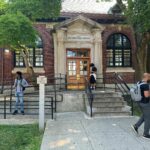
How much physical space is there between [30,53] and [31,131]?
12981 millimetres

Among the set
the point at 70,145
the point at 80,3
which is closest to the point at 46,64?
the point at 80,3

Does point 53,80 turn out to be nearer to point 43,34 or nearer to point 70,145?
point 43,34

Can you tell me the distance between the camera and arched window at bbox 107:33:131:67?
24.9 meters

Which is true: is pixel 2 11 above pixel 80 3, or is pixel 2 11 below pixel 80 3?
below

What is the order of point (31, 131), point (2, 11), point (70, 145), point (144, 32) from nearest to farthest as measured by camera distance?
point (70, 145) < point (31, 131) < point (144, 32) < point (2, 11)

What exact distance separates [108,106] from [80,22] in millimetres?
9458

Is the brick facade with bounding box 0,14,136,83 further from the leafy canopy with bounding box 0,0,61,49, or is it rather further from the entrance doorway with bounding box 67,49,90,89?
the leafy canopy with bounding box 0,0,61,49

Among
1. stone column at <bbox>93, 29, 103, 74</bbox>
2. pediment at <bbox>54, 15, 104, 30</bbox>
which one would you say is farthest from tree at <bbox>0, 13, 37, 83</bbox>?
stone column at <bbox>93, 29, 103, 74</bbox>

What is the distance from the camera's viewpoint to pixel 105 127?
39.3 ft

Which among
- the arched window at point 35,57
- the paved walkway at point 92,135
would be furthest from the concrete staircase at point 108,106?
the arched window at point 35,57

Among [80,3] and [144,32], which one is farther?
[80,3]

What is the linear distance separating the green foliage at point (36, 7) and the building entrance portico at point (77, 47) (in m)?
4.07

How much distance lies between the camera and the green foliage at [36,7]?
60.3ft

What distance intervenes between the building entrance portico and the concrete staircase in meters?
6.90
